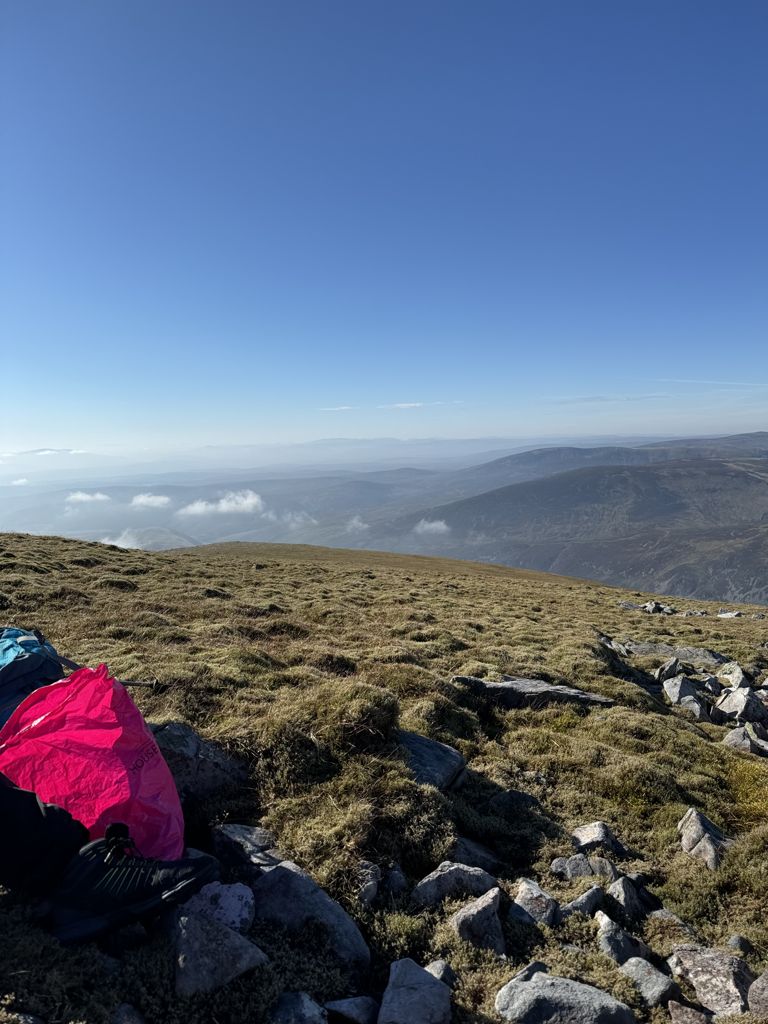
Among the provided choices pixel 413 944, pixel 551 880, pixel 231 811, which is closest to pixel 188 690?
pixel 231 811

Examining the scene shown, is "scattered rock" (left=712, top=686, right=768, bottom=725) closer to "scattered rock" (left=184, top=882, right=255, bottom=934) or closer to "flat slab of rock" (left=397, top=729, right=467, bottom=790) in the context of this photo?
"flat slab of rock" (left=397, top=729, right=467, bottom=790)

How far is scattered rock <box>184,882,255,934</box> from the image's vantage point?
17.1ft

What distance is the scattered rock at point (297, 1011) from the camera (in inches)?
171

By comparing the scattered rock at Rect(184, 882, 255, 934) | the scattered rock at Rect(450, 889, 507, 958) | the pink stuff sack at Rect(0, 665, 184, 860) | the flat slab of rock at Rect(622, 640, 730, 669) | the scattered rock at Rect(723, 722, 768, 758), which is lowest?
the flat slab of rock at Rect(622, 640, 730, 669)

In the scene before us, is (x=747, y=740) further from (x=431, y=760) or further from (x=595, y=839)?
(x=431, y=760)

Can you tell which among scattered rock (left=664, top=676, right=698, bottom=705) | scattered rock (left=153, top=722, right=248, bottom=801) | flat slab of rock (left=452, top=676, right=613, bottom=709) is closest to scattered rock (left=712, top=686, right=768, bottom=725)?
scattered rock (left=664, top=676, right=698, bottom=705)

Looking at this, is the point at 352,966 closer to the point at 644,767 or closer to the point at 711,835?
the point at 711,835

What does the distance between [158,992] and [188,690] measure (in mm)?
6558

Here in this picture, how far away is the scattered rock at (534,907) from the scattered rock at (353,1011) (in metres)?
2.05

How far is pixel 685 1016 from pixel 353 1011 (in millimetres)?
3016

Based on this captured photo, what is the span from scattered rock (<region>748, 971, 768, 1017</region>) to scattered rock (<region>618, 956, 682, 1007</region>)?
0.60 m

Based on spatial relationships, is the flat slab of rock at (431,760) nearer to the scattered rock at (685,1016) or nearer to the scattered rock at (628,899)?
the scattered rock at (628,899)

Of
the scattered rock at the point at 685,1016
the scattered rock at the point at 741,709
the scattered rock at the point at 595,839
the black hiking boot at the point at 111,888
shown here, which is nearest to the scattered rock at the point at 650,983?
the scattered rock at the point at 685,1016

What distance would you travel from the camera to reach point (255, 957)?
15.3ft
